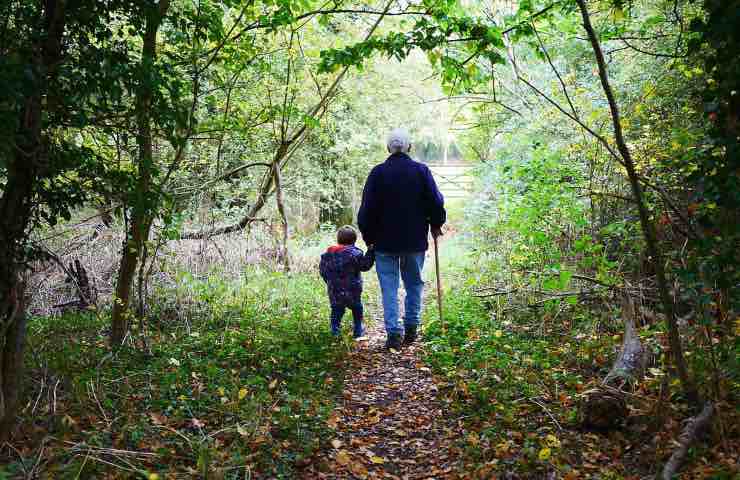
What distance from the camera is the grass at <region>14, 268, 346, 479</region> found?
3.23 metres

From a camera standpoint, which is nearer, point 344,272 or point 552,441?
point 552,441

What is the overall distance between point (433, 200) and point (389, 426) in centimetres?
298

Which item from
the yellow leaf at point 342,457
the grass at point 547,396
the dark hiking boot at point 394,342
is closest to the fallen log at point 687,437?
the grass at point 547,396

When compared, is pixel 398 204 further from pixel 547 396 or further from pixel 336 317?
pixel 547 396

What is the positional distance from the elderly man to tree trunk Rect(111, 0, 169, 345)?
251 cm

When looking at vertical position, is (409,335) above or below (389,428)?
above

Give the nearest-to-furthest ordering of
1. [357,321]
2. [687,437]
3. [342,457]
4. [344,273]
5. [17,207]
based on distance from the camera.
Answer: [687,437] → [17,207] → [342,457] → [344,273] → [357,321]

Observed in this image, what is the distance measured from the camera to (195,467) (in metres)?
3.29

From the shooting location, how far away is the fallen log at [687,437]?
2.94 meters

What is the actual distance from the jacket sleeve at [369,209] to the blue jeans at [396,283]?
0.33 meters

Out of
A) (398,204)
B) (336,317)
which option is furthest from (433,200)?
(336,317)

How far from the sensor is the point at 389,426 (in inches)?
175

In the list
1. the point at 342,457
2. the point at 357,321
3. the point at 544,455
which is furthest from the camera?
the point at 357,321

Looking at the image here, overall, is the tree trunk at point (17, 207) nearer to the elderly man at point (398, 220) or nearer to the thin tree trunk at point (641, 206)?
the thin tree trunk at point (641, 206)
